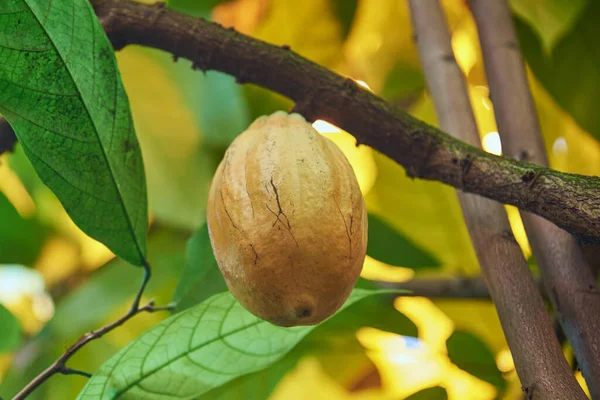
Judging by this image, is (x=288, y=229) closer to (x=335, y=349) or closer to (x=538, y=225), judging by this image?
(x=538, y=225)

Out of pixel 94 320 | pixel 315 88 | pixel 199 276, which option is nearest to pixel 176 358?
pixel 199 276

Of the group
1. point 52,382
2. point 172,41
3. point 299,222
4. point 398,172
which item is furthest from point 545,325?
point 52,382

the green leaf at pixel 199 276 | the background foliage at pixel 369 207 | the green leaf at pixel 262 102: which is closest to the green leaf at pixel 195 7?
the background foliage at pixel 369 207

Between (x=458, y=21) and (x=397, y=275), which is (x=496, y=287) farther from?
(x=458, y=21)

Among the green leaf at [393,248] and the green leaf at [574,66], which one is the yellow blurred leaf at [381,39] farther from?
the green leaf at [393,248]

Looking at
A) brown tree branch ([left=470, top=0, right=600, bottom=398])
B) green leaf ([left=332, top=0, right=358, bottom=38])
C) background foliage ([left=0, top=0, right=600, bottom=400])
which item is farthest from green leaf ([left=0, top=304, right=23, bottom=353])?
green leaf ([left=332, top=0, right=358, bottom=38])

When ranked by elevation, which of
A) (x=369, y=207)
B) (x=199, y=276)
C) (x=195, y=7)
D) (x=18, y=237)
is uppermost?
(x=195, y=7)

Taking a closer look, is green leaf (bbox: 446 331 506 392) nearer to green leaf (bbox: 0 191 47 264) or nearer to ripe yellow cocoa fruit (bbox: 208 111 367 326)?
ripe yellow cocoa fruit (bbox: 208 111 367 326)
